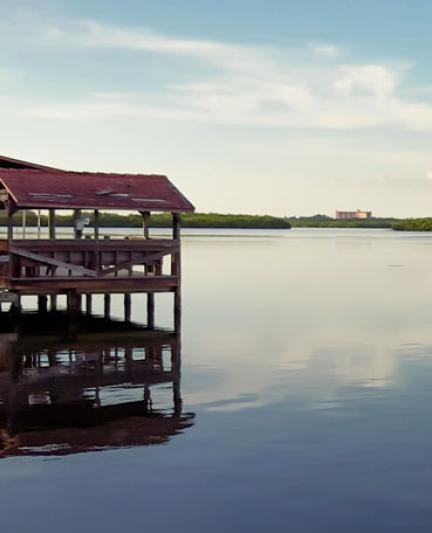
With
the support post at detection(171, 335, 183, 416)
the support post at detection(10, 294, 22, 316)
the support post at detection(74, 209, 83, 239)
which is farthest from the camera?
the support post at detection(74, 209, 83, 239)

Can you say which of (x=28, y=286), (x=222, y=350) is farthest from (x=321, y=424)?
(x=28, y=286)

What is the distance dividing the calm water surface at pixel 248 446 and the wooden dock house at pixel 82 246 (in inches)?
139

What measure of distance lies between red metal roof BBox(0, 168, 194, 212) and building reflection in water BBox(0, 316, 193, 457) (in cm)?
509

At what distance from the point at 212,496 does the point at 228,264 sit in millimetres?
68555

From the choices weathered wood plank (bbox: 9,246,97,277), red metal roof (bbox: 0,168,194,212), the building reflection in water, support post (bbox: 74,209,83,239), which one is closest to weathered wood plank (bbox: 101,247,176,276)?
weathered wood plank (bbox: 9,246,97,277)

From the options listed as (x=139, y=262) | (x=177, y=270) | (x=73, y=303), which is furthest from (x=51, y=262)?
(x=177, y=270)

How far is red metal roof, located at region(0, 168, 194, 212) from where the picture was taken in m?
33.1

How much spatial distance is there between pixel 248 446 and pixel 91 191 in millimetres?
20098

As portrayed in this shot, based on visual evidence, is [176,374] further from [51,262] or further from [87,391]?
[51,262]

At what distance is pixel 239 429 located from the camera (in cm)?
1806

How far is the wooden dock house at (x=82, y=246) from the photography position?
32.5 m

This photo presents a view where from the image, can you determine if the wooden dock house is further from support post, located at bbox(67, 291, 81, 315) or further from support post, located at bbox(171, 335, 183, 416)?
support post, located at bbox(171, 335, 183, 416)

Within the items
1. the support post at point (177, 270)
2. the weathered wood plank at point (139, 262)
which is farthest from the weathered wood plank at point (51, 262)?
the support post at point (177, 270)

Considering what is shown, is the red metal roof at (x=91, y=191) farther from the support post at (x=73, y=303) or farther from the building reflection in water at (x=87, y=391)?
the building reflection in water at (x=87, y=391)
